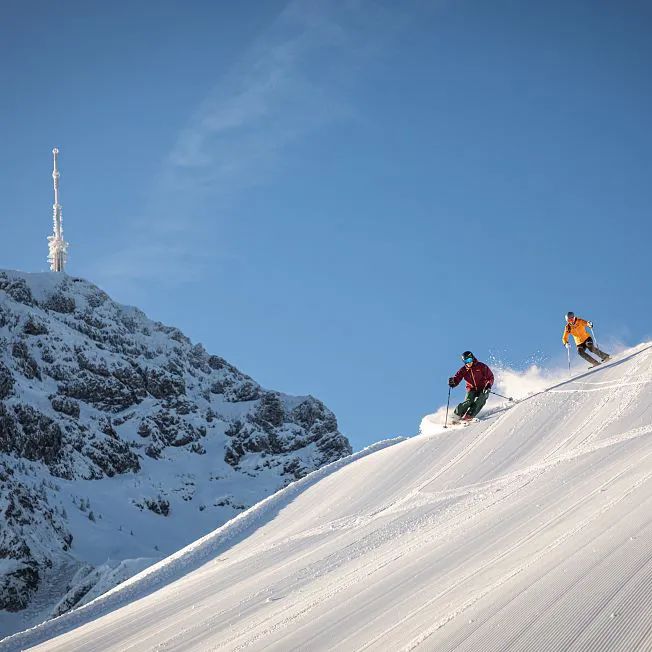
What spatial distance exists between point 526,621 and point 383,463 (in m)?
9.44

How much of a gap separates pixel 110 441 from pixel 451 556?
54352mm

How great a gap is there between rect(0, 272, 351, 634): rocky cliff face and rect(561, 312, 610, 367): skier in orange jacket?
2374cm

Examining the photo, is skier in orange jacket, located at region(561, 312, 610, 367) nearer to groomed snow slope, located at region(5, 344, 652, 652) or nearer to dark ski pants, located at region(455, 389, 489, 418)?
groomed snow slope, located at region(5, 344, 652, 652)

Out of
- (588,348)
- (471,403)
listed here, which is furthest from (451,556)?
(588,348)

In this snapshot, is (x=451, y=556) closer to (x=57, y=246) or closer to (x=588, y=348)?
(x=588, y=348)

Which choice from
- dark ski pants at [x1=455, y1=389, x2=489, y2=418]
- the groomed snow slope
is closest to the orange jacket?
the groomed snow slope

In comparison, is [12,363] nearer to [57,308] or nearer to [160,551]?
[57,308]

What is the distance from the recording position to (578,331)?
65.0 feet

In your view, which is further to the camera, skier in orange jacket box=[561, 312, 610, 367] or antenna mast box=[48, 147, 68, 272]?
antenna mast box=[48, 147, 68, 272]

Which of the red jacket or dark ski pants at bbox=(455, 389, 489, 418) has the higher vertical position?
the red jacket

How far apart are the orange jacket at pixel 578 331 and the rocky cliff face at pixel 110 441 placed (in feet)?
77.5

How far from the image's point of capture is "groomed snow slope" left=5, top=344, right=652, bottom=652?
616 cm

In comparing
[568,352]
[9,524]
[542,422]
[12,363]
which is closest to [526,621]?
[542,422]

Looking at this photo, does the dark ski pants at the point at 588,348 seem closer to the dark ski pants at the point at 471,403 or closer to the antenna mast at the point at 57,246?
the dark ski pants at the point at 471,403
